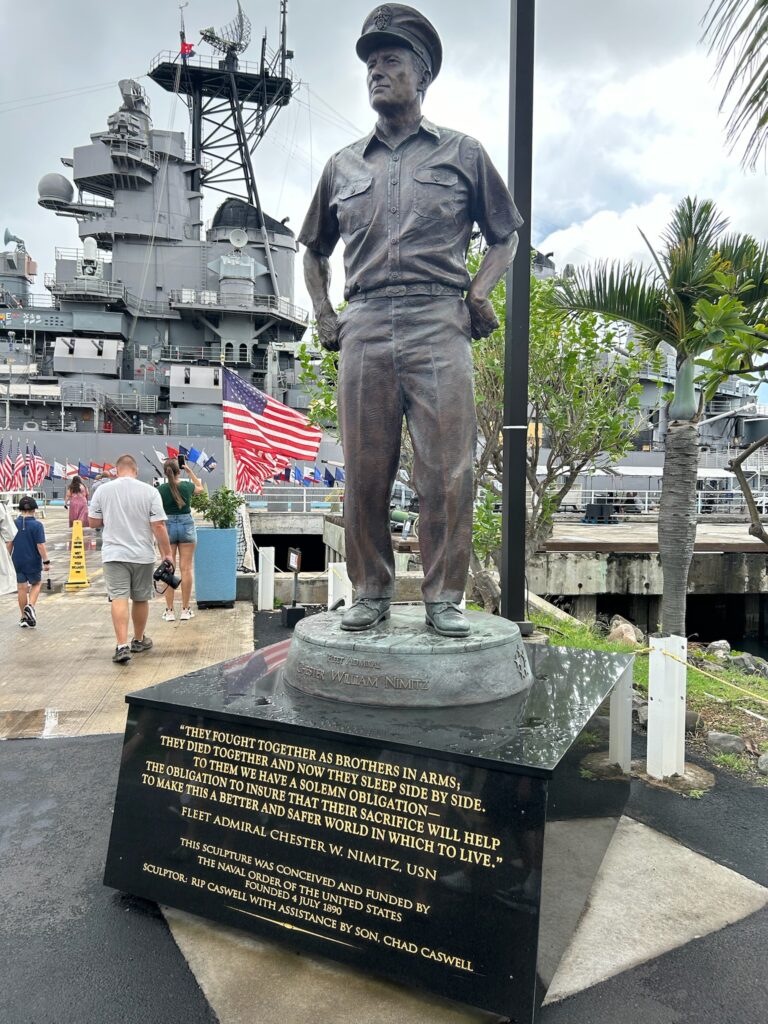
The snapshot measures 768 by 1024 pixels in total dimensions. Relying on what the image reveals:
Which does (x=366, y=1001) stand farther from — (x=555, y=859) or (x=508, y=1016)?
(x=555, y=859)

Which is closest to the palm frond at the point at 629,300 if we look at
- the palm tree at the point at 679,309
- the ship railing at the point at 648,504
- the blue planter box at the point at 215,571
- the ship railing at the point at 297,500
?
the palm tree at the point at 679,309

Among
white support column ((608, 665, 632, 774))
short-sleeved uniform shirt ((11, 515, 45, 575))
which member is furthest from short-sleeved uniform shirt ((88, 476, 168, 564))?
white support column ((608, 665, 632, 774))

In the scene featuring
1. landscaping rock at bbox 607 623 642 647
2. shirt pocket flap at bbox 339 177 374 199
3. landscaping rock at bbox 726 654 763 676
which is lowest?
landscaping rock at bbox 726 654 763 676

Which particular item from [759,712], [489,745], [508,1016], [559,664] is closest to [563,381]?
[759,712]

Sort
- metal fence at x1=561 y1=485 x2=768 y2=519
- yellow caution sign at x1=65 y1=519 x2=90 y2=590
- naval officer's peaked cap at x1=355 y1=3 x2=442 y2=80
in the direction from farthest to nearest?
1. metal fence at x1=561 y1=485 x2=768 y2=519
2. yellow caution sign at x1=65 y1=519 x2=90 y2=590
3. naval officer's peaked cap at x1=355 y1=3 x2=442 y2=80

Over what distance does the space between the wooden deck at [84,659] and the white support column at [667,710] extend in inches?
138

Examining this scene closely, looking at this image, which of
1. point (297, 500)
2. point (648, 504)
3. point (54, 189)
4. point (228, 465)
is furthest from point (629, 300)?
point (54, 189)

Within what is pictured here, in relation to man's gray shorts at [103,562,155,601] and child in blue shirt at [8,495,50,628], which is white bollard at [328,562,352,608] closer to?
man's gray shorts at [103,562,155,601]

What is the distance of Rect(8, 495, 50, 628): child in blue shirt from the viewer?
26.2 ft

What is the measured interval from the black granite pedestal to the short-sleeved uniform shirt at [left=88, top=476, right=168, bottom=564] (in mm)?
3289

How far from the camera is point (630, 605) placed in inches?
551

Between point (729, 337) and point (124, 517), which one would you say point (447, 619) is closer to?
point (729, 337)

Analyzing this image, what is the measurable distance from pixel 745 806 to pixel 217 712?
293 centimetres

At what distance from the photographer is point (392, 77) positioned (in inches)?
126
